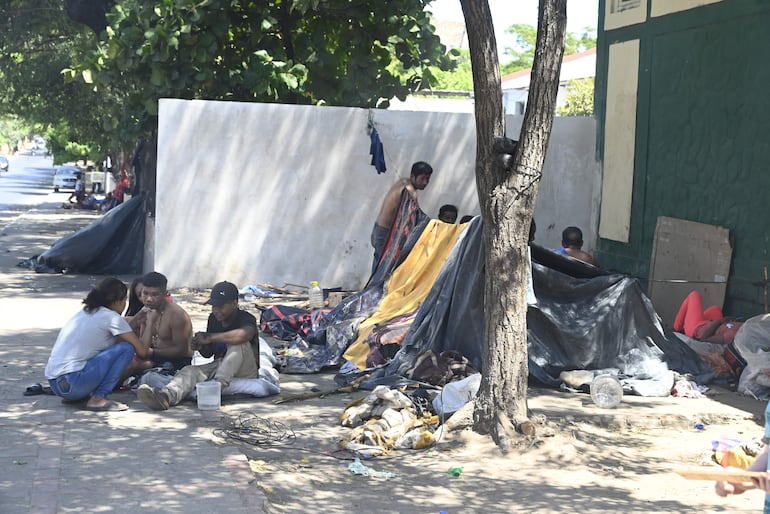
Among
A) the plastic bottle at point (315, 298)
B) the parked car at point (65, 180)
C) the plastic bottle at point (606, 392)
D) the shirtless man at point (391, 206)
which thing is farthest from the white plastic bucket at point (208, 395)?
the parked car at point (65, 180)

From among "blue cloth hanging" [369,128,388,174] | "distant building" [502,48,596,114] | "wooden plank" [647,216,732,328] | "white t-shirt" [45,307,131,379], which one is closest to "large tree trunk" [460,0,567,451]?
"white t-shirt" [45,307,131,379]

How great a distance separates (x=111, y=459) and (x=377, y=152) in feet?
26.4

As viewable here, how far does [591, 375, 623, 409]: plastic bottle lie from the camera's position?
321 inches

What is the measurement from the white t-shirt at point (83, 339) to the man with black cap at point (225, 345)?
1.98ft

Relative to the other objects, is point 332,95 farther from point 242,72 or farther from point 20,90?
point 20,90

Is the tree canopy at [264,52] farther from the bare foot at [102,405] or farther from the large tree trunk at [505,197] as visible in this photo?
the bare foot at [102,405]

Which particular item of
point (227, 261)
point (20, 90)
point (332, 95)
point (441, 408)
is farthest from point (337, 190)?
point (20, 90)

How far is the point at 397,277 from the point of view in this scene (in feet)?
35.0

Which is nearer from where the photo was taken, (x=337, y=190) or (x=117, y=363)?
(x=117, y=363)

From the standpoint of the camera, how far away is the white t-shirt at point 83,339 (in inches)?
303

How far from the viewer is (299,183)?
1399 cm

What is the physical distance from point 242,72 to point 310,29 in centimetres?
127

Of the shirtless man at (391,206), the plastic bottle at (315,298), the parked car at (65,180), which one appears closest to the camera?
the shirtless man at (391,206)

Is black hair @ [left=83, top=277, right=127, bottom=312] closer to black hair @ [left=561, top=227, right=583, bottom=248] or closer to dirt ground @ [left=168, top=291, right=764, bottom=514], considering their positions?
dirt ground @ [left=168, top=291, right=764, bottom=514]
